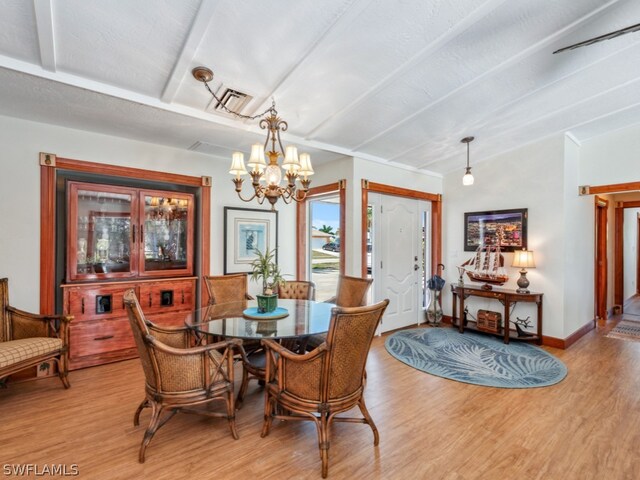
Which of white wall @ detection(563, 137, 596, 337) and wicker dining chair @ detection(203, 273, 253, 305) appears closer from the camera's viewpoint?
wicker dining chair @ detection(203, 273, 253, 305)

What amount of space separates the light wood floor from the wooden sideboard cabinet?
0.35 metres

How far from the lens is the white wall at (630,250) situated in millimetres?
6641

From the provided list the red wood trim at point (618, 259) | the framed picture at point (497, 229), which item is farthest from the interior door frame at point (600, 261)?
the framed picture at point (497, 229)

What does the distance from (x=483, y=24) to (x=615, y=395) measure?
3.31 m

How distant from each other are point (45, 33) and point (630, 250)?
1012 centimetres

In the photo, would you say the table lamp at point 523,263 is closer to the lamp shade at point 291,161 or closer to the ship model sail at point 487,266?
the ship model sail at point 487,266

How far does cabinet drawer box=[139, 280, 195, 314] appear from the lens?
12.1 feet

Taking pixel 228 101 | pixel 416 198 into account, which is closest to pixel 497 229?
pixel 416 198

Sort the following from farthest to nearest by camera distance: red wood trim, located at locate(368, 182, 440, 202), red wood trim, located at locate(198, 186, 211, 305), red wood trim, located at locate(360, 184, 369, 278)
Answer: red wood trim, located at locate(368, 182, 440, 202) → red wood trim, located at locate(360, 184, 369, 278) → red wood trim, located at locate(198, 186, 211, 305)

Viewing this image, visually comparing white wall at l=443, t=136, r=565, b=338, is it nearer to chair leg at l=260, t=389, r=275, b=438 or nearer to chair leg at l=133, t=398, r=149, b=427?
chair leg at l=260, t=389, r=275, b=438

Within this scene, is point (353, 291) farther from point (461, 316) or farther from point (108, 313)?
point (108, 313)

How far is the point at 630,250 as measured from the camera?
7.05 meters

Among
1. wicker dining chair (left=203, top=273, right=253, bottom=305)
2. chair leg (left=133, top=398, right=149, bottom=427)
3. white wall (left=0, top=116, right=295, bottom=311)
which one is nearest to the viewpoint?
chair leg (left=133, top=398, right=149, bottom=427)

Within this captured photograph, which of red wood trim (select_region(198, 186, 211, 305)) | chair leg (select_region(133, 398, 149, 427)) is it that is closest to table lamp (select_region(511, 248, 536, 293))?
red wood trim (select_region(198, 186, 211, 305))
